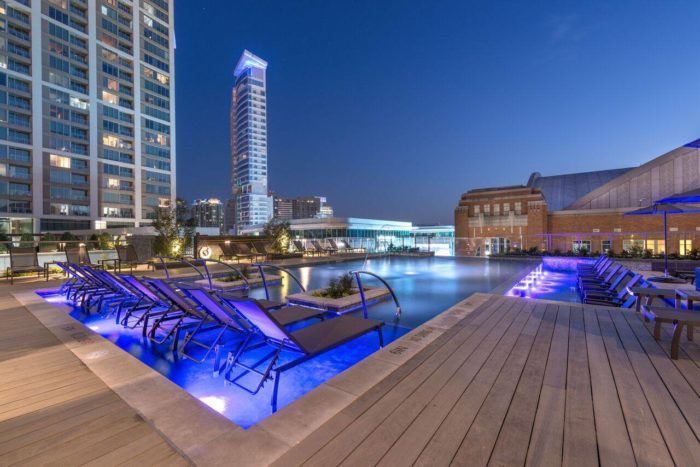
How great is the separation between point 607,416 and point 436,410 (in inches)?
38.0

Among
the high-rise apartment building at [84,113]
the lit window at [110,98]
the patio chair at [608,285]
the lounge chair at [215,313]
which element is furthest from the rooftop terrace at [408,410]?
the lit window at [110,98]

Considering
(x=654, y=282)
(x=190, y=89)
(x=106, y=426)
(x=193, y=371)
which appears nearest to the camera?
(x=106, y=426)

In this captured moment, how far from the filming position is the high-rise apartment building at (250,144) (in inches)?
4171

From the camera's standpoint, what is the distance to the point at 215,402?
2.45 meters

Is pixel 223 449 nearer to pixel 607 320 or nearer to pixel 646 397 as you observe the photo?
pixel 646 397

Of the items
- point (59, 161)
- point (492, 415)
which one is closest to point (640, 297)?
point (492, 415)

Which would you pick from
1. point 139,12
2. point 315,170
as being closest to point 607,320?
point 139,12

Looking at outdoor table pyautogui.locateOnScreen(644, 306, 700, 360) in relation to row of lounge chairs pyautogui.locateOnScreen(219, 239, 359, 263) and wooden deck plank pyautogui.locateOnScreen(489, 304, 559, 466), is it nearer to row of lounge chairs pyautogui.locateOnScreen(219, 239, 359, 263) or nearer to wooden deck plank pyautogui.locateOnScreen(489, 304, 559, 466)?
wooden deck plank pyautogui.locateOnScreen(489, 304, 559, 466)

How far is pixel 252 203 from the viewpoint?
105500 millimetres

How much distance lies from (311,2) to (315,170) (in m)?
55.9

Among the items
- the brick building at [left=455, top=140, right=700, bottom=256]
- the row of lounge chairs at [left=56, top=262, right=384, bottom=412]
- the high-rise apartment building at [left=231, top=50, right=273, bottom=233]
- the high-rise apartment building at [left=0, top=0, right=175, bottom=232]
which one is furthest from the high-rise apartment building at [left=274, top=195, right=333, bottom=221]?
the row of lounge chairs at [left=56, top=262, right=384, bottom=412]

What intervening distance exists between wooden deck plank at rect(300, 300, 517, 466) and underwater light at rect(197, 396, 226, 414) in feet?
3.68

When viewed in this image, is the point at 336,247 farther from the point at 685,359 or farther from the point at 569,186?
the point at 569,186

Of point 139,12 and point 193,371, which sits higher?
point 139,12
